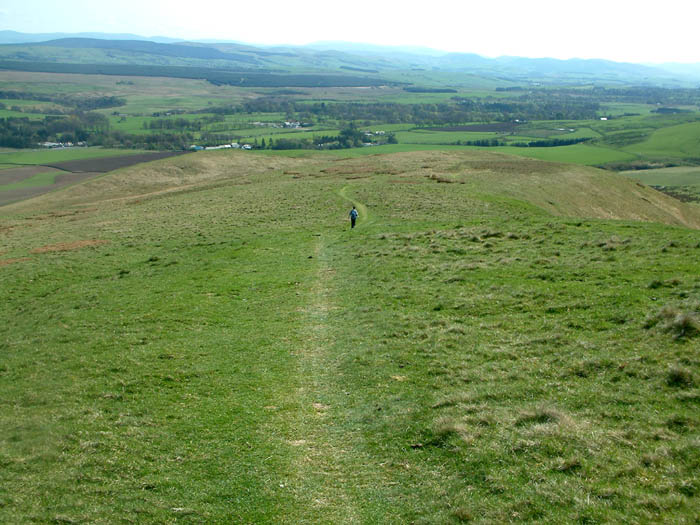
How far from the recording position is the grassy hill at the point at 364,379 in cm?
1030

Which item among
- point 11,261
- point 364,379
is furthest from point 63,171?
point 364,379

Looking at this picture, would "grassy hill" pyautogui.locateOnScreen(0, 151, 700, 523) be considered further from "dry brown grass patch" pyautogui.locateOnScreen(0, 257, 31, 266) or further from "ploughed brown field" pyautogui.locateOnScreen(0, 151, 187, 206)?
"ploughed brown field" pyautogui.locateOnScreen(0, 151, 187, 206)

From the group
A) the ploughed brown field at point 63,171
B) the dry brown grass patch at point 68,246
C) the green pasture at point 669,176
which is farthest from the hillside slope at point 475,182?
the green pasture at point 669,176

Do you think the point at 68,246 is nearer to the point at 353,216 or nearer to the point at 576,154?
the point at 353,216

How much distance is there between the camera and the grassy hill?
10.3 metres

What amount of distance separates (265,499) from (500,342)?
9693 mm

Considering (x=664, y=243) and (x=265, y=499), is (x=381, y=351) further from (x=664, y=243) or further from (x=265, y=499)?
(x=664, y=243)

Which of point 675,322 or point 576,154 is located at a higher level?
point 576,154

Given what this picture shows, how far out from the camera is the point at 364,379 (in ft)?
52.5

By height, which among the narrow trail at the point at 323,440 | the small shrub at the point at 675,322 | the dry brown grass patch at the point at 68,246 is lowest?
the dry brown grass patch at the point at 68,246

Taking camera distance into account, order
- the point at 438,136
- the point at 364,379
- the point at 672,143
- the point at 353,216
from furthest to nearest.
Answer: the point at 672,143 < the point at 438,136 < the point at 353,216 < the point at 364,379

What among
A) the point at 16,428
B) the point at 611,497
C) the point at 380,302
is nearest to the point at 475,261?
the point at 380,302

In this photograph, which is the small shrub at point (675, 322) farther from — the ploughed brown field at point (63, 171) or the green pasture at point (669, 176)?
the green pasture at point (669, 176)

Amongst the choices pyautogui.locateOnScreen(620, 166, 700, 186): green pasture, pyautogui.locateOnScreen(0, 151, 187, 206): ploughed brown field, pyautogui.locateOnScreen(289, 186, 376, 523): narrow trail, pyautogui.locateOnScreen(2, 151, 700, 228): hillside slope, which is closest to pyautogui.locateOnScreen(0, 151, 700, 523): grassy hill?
pyautogui.locateOnScreen(289, 186, 376, 523): narrow trail
